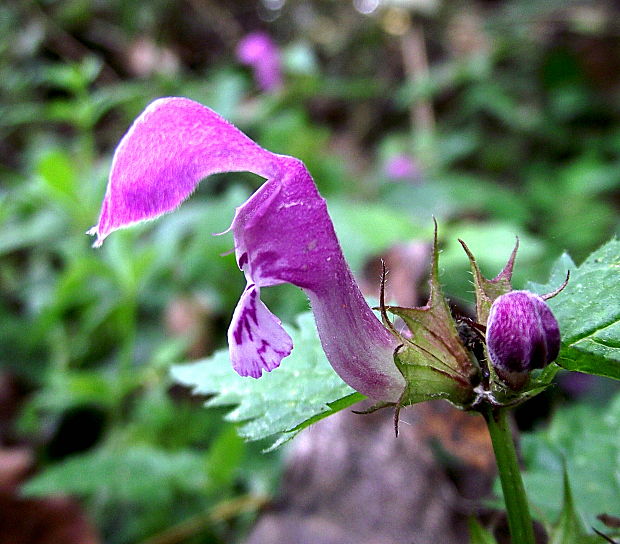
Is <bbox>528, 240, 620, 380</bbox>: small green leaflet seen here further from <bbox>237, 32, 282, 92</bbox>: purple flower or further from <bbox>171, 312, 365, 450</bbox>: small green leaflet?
<bbox>237, 32, 282, 92</bbox>: purple flower

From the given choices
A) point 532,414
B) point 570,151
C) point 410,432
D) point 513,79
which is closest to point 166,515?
point 410,432

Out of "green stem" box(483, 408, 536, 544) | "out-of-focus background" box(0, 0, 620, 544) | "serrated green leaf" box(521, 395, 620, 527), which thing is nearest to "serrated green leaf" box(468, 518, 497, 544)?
"green stem" box(483, 408, 536, 544)

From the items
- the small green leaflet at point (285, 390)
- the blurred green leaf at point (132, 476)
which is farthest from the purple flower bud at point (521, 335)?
the blurred green leaf at point (132, 476)

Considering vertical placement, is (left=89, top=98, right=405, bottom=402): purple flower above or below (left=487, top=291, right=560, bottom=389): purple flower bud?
above

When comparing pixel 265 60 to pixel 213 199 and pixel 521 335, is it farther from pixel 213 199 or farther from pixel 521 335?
pixel 521 335

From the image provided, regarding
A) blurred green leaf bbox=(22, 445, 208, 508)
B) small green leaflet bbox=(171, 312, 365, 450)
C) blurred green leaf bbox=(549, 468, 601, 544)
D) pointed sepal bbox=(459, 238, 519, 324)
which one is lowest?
blurred green leaf bbox=(22, 445, 208, 508)

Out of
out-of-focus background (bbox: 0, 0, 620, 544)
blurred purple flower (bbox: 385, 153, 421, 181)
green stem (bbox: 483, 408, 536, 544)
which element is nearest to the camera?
green stem (bbox: 483, 408, 536, 544)
